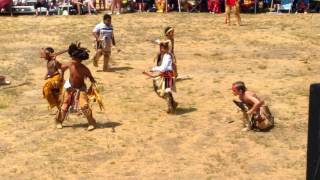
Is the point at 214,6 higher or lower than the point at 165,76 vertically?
higher

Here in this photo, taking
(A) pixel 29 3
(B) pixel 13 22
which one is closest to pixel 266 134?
(B) pixel 13 22

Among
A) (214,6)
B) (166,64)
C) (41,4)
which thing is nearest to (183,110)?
(166,64)

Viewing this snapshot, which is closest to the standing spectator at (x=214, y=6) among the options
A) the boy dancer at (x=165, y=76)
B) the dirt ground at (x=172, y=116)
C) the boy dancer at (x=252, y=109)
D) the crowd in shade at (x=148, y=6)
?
the crowd in shade at (x=148, y=6)

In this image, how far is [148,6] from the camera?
79.2 feet

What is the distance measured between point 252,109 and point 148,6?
16.1 m

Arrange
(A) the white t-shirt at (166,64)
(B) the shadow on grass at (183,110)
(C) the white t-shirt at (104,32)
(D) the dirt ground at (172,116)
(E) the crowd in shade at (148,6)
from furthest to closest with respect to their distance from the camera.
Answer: (E) the crowd in shade at (148,6), (C) the white t-shirt at (104,32), (B) the shadow on grass at (183,110), (A) the white t-shirt at (166,64), (D) the dirt ground at (172,116)

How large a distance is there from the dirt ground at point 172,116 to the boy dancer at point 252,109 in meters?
0.17

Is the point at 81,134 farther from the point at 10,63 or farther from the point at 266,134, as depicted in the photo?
the point at 10,63

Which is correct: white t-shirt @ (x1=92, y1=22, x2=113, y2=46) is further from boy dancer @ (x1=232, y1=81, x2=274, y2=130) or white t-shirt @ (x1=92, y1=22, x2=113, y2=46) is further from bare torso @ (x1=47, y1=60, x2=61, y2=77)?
boy dancer @ (x1=232, y1=81, x2=274, y2=130)

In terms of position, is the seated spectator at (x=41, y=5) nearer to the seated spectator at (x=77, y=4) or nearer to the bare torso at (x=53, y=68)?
the seated spectator at (x=77, y=4)

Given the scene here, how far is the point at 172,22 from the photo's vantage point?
834 inches

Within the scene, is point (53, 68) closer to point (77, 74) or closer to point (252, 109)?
point (77, 74)

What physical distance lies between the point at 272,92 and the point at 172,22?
32.8ft

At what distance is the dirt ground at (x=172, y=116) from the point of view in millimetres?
7512
